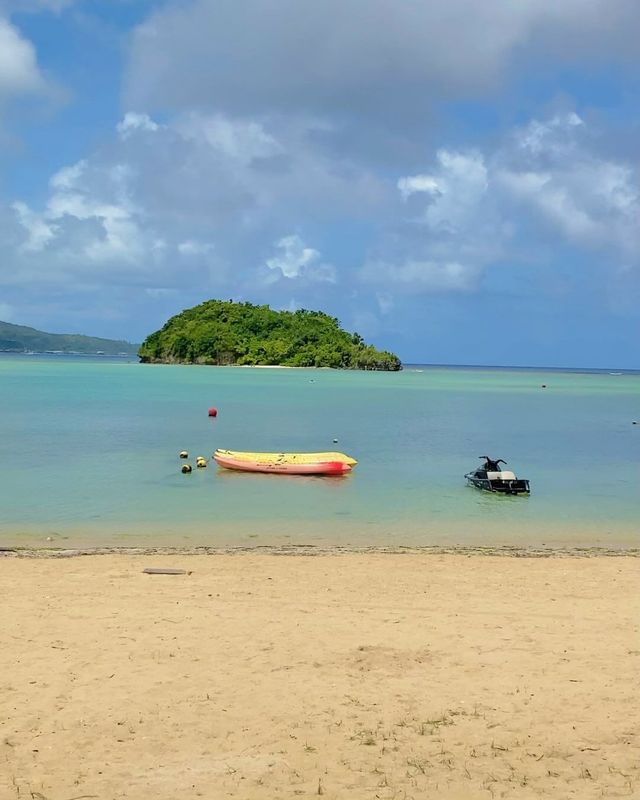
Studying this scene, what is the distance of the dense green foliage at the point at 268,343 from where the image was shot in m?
180

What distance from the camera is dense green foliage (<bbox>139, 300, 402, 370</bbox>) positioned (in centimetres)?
17962

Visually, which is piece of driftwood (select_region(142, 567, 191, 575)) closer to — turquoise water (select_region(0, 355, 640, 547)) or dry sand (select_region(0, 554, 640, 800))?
dry sand (select_region(0, 554, 640, 800))

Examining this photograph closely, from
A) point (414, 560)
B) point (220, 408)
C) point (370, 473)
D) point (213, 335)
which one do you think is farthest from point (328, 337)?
point (414, 560)

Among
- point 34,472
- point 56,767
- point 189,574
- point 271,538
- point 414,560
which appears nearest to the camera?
point 56,767

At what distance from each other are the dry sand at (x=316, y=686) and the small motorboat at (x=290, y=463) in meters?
14.2

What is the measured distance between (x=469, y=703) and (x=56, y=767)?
3656 mm

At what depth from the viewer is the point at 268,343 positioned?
18538 cm

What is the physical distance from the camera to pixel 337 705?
752cm

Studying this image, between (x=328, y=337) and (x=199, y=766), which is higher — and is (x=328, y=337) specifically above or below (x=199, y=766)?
above

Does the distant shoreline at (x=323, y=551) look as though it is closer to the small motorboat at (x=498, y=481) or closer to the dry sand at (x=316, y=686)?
the dry sand at (x=316, y=686)

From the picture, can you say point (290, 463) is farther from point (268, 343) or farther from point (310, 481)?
point (268, 343)

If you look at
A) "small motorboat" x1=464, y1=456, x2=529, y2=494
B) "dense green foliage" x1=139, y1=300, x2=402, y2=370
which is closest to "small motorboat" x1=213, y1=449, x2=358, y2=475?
"small motorboat" x1=464, y1=456, x2=529, y2=494

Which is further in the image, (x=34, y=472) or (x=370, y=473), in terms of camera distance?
(x=370, y=473)

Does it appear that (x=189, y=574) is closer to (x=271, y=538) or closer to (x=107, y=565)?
(x=107, y=565)
